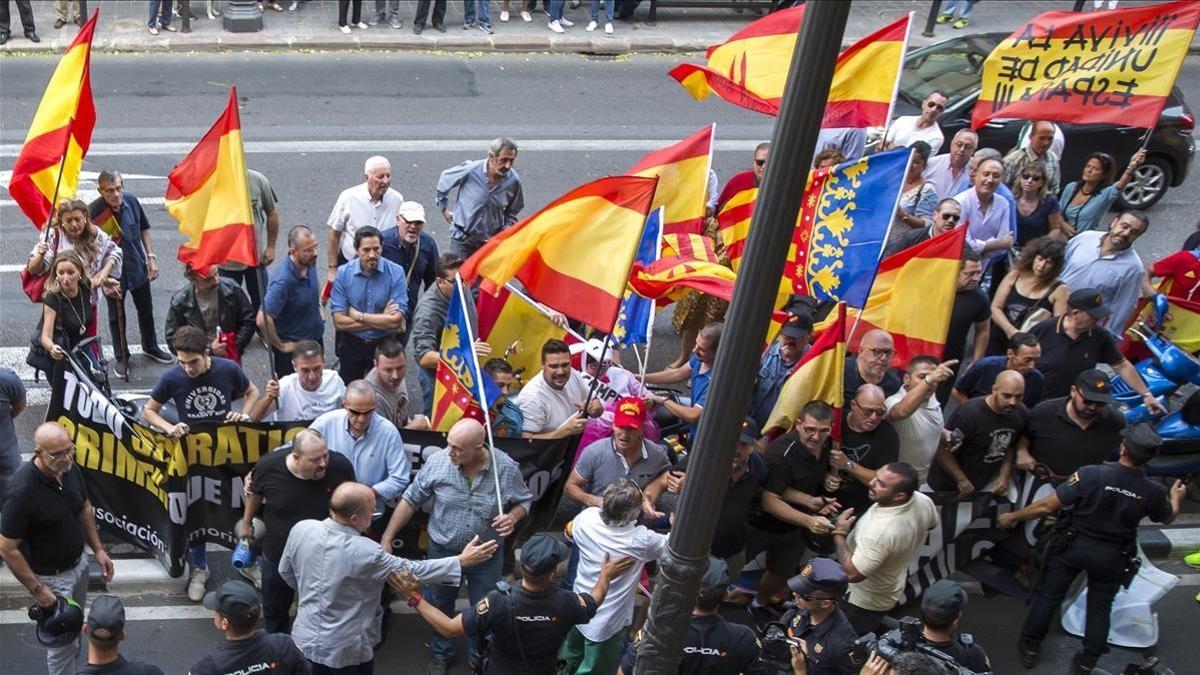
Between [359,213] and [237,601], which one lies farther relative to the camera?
[359,213]

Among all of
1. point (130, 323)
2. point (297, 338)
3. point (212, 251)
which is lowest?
point (130, 323)

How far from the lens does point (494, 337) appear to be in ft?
29.0

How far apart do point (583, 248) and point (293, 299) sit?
2.54m

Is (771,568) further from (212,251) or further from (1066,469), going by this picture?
(212,251)

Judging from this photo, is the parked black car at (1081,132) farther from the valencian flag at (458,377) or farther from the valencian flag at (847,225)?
the valencian flag at (458,377)

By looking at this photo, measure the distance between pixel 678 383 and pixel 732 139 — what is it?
6.58 m

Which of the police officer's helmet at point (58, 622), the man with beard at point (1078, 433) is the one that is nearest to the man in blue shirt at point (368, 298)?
the police officer's helmet at point (58, 622)

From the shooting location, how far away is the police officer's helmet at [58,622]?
6.80 meters

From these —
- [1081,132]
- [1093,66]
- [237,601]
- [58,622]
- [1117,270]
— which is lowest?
[58,622]

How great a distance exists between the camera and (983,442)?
27.5ft

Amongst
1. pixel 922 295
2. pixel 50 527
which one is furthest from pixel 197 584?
pixel 922 295

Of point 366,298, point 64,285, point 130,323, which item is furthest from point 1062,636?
point 130,323

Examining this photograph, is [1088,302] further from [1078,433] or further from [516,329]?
[516,329]

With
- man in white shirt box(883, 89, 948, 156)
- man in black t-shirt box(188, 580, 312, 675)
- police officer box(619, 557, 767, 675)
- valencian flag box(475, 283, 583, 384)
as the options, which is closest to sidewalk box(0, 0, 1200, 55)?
man in white shirt box(883, 89, 948, 156)
